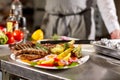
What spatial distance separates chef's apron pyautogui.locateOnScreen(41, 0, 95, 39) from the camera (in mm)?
2209

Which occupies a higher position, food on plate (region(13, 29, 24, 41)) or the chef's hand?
food on plate (region(13, 29, 24, 41))

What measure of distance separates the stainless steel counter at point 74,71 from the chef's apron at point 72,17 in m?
1.10

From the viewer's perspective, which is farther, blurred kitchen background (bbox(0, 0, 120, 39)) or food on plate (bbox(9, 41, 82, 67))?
blurred kitchen background (bbox(0, 0, 120, 39))

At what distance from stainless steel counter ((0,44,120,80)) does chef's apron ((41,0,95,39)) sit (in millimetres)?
1096

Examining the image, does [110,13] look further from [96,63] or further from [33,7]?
[33,7]

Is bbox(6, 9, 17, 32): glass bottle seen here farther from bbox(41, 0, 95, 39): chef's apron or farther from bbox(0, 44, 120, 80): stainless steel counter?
bbox(41, 0, 95, 39): chef's apron

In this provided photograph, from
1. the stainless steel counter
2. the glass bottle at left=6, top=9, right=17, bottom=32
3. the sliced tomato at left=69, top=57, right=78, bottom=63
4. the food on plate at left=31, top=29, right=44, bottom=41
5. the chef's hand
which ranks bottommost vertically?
the stainless steel counter

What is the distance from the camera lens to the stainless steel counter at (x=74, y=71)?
36.4 inches

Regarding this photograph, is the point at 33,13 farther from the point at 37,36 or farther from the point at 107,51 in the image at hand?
the point at 107,51

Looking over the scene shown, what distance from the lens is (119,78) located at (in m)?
0.91

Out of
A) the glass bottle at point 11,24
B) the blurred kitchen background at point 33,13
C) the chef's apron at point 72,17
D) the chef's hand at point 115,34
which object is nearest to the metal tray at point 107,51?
the glass bottle at point 11,24

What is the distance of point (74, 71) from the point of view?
0.97 metres

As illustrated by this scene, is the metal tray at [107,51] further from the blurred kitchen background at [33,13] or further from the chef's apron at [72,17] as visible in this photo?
the blurred kitchen background at [33,13]

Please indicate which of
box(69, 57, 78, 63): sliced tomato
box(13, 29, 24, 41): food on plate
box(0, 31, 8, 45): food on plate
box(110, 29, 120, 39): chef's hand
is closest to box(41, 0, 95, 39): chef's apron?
box(110, 29, 120, 39): chef's hand
